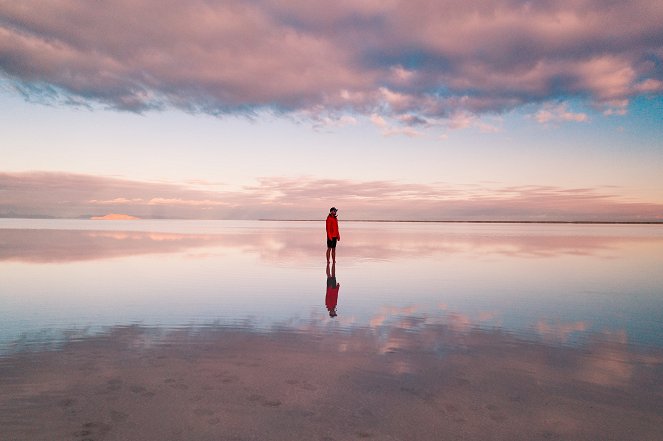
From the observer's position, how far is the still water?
172 inches

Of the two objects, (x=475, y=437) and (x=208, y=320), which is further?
(x=208, y=320)

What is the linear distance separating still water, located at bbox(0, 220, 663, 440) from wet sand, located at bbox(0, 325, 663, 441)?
0.08 ft

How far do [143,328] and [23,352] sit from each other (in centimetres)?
189

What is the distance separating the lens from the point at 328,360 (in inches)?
245

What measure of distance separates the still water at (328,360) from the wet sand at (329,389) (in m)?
0.02

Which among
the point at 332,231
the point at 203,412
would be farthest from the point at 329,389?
the point at 332,231

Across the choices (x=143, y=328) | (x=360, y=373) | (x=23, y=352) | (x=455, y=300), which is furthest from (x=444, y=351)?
(x=23, y=352)

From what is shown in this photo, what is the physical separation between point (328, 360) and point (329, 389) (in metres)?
1.04

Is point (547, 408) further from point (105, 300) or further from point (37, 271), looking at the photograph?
point (37, 271)

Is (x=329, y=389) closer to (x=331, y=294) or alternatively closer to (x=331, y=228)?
(x=331, y=294)

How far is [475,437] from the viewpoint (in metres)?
4.12

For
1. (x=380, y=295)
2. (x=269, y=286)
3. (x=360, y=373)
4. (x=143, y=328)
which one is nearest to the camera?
(x=360, y=373)

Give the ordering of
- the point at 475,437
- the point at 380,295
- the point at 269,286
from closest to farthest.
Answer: the point at 475,437
the point at 380,295
the point at 269,286

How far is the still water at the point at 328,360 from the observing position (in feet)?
14.3
